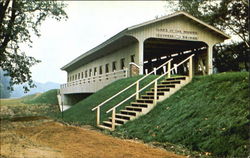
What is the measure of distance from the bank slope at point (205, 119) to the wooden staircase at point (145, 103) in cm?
38

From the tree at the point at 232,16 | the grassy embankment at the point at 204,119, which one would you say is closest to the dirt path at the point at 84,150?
the grassy embankment at the point at 204,119

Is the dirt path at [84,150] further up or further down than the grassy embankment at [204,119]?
further down

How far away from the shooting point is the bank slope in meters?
7.17

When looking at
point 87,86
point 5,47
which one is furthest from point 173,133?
point 87,86

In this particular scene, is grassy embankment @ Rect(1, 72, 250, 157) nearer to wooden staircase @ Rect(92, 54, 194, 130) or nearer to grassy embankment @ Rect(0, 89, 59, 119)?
wooden staircase @ Rect(92, 54, 194, 130)

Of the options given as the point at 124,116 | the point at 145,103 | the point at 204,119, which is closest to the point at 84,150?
the point at 204,119

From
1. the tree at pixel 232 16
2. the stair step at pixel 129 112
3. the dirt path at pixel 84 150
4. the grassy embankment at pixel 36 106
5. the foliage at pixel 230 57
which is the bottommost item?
the grassy embankment at pixel 36 106

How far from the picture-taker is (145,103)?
13.2 meters

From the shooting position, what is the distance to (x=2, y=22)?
19094mm

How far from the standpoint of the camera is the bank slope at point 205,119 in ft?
23.5

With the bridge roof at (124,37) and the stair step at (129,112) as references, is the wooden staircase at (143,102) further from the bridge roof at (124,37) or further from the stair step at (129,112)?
the bridge roof at (124,37)

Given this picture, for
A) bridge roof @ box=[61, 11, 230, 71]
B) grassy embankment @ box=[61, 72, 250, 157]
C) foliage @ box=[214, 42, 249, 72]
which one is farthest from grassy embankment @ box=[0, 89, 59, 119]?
grassy embankment @ box=[61, 72, 250, 157]

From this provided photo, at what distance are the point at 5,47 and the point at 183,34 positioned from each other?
13897mm

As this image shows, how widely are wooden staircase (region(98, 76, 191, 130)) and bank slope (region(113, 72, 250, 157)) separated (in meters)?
0.38
